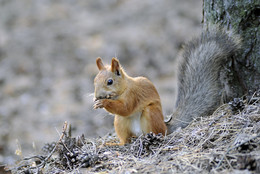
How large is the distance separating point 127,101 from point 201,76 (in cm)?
63

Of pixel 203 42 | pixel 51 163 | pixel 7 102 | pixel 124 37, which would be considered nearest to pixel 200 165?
pixel 51 163

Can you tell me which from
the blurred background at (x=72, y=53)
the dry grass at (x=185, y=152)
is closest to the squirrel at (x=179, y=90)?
the dry grass at (x=185, y=152)

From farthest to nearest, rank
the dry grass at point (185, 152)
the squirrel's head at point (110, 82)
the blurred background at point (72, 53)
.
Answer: the blurred background at point (72, 53), the squirrel's head at point (110, 82), the dry grass at point (185, 152)

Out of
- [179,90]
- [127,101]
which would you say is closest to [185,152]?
[127,101]

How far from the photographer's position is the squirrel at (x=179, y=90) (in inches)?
86.3

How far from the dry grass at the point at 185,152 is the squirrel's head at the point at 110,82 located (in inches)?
13.6

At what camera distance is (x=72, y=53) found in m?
5.41

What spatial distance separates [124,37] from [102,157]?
381 cm

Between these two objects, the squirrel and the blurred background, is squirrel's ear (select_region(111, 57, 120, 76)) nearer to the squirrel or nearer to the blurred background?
the squirrel

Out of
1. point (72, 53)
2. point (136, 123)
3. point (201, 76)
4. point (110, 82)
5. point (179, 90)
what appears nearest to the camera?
point (110, 82)

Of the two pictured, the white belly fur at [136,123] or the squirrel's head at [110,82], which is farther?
the white belly fur at [136,123]

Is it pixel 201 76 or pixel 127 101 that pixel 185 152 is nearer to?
pixel 127 101

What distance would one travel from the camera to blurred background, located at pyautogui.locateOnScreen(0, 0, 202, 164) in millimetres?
4230

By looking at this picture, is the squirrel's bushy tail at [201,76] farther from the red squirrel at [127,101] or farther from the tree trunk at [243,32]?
the red squirrel at [127,101]
